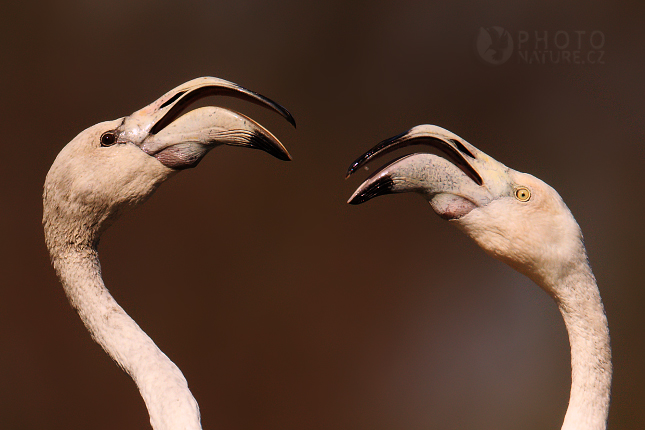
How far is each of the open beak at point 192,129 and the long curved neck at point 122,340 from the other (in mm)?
259

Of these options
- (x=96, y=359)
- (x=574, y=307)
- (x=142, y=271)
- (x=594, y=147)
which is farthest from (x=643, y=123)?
(x=96, y=359)

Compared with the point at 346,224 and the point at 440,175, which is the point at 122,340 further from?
the point at 346,224

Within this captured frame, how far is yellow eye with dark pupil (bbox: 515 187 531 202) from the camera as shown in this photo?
1.35 meters

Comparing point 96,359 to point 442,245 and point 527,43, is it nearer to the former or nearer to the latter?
point 442,245

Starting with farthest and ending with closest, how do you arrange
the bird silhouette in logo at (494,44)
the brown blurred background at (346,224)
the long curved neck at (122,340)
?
1. the bird silhouette in logo at (494,44)
2. the brown blurred background at (346,224)
3. the long curved neck at (122,340)

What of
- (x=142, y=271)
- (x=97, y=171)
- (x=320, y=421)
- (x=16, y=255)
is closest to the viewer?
(x=97, y=171)

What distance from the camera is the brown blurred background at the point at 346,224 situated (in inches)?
93.8

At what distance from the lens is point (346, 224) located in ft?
8.66

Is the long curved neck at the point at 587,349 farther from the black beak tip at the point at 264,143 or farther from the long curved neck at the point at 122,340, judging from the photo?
the long curved neck at the point at 122,340

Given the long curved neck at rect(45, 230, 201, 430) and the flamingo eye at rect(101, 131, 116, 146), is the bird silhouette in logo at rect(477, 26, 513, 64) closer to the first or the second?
the flamingo eye at rect(101, 131, 116, 146)

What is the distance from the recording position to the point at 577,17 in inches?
104

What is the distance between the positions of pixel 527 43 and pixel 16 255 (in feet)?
6.97

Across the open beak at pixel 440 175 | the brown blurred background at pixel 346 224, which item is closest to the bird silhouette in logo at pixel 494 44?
the brown blurred background at pixel 346 224

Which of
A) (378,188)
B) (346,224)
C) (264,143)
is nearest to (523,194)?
(378,188)
